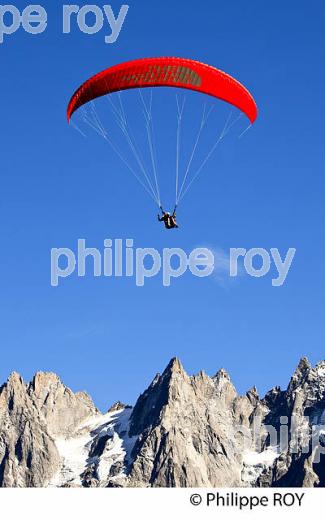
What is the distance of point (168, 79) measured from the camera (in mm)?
104500

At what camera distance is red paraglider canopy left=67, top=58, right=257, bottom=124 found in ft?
340

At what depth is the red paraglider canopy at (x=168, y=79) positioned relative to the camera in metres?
104

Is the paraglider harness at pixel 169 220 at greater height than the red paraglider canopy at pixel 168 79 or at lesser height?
lesser

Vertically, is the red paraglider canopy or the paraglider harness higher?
the red paraglider canopy
